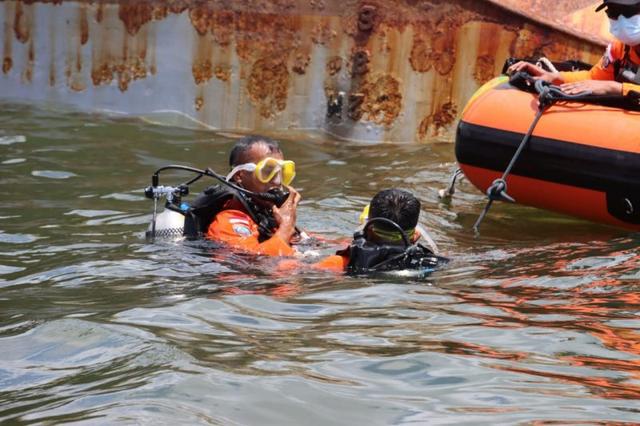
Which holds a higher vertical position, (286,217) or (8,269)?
(286,217)

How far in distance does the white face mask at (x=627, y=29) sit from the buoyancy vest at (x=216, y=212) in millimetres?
2695

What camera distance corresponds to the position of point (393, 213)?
5.04m

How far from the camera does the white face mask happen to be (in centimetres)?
684

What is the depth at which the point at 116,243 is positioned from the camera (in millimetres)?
6102

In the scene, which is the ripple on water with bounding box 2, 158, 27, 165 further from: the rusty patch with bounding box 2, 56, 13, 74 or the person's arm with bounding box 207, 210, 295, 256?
the person's arm with bounding box 207, 210, 295, 256

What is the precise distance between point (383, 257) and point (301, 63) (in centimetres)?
527

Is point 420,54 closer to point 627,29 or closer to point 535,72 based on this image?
point 535,72

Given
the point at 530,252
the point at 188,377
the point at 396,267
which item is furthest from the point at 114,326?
the point at 530,252

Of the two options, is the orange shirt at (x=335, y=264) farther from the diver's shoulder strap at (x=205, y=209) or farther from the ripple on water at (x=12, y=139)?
the ripple on water at (x=12, y=139)

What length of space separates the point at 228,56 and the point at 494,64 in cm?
244

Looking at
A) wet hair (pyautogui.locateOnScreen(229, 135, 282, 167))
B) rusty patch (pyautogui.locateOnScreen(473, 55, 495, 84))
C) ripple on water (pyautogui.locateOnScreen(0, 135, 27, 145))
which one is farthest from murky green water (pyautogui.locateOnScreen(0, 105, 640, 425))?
rusty patch (pyautogui.locateOnScreen(473, 55, 495, 84))

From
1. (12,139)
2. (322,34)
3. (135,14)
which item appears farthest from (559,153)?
(135,14)

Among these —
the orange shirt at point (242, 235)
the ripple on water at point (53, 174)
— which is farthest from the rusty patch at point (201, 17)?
the orange shirt at point (242, 235)

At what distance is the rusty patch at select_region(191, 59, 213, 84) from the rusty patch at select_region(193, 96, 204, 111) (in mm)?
150
